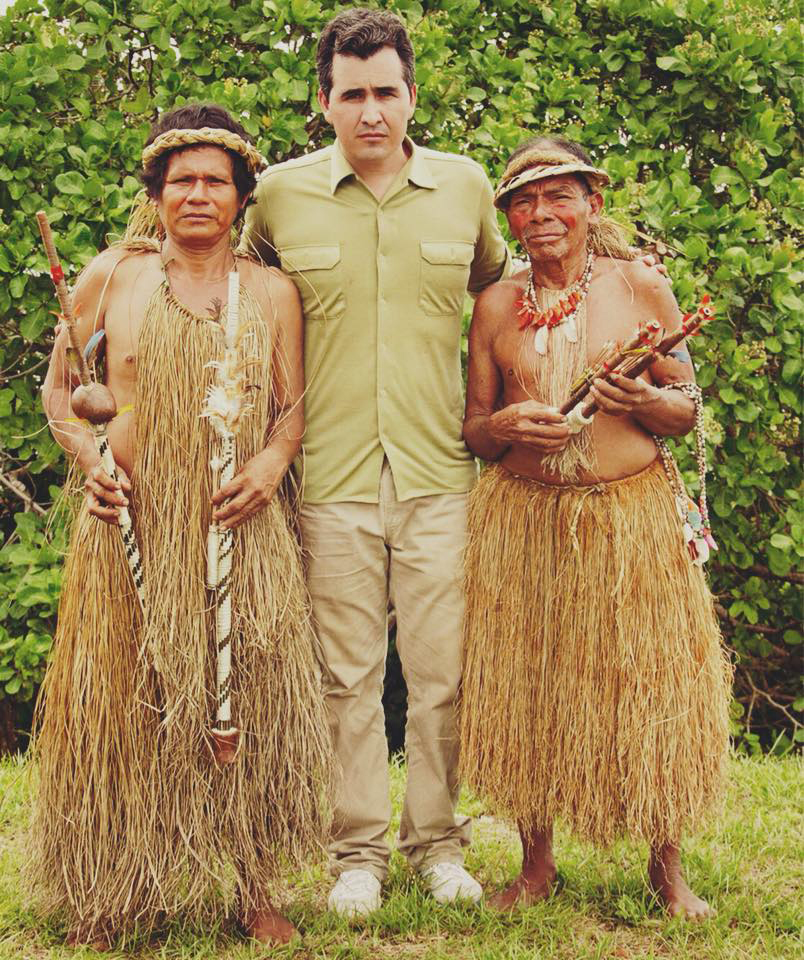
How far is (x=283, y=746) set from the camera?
293 cm

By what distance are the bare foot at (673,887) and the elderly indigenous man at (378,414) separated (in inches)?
18.4

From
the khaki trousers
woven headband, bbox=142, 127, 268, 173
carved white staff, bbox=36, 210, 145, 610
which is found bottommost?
the khaki trousers

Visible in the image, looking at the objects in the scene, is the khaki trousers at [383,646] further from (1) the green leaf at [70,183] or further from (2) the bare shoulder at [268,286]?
(1) the green leaf at [70,183]

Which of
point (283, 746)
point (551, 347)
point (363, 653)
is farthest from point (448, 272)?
point (283, 746)

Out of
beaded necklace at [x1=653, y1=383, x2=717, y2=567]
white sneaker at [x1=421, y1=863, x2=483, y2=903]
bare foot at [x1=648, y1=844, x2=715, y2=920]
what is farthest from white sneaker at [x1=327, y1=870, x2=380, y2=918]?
beaded necklace at [x1=653, y1=383, x2=717, y2=567]

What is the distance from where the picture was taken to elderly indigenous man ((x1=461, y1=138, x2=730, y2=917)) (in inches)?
116

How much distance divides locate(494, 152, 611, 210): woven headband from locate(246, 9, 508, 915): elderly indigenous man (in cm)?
18

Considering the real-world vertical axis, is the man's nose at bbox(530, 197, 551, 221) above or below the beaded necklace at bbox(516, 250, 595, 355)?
above

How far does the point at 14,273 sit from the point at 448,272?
4.93ft

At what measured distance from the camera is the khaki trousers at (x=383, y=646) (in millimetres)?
3133

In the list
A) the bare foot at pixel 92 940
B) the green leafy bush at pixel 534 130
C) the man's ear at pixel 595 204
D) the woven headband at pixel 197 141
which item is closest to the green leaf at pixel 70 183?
the green leafy bush at pixel 534 130

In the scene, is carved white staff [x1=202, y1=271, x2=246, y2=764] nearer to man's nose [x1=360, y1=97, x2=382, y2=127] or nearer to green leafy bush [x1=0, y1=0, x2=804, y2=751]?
man's nose [x1=360, y1=97, x2=382, y2=127]

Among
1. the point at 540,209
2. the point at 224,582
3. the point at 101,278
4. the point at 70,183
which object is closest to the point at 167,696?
the point at 224,582

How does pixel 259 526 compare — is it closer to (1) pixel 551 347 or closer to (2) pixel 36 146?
→ (1) pixel 551 347
